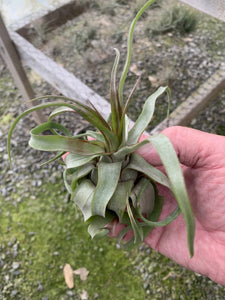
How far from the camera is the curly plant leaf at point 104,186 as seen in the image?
2.71ft

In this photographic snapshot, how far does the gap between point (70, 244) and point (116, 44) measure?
153 cm

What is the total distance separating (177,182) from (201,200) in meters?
0.53

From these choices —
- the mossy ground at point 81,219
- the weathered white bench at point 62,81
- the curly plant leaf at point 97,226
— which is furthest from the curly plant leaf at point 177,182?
the mossy ground at point 81,219

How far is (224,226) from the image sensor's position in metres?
1.04

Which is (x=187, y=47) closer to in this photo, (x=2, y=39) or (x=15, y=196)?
(x=2, y=39)

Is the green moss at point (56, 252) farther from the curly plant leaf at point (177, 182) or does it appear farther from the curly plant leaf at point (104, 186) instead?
the curly plant leaf at point (177, 182)

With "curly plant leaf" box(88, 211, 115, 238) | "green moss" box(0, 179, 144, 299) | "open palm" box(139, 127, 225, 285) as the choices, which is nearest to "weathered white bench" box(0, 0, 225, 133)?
"open palm" box(139, 127, 225, 285)

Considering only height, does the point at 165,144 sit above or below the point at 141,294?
above

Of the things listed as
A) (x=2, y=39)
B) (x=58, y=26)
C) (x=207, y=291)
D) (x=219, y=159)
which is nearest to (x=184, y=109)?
(x=219, y=159)

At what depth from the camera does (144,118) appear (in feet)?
2.89

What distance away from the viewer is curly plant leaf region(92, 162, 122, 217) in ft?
2.71

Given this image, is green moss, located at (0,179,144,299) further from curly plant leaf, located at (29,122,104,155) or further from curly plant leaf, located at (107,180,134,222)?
curly plant leaf, located at (29,122,104,155)

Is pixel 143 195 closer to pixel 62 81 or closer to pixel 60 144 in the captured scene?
pixel 60 144

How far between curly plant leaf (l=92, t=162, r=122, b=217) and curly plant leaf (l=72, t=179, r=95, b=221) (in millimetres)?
57
